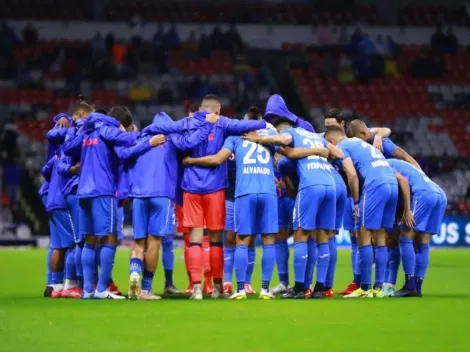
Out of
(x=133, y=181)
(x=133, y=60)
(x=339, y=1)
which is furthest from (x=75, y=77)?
(x=133, y=181)

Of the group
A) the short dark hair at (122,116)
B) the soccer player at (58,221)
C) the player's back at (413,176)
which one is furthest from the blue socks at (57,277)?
the player's back at (413,176)

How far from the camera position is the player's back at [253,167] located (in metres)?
12.4

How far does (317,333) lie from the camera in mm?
8812

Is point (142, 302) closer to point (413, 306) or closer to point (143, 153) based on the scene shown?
point (143, 153)

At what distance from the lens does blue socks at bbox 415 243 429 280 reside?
1301 centimetres

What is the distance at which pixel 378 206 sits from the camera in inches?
502

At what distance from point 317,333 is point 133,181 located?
4.21 meters

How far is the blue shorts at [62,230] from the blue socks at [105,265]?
3.24ft

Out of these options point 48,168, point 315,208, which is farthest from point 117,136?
point 315,208

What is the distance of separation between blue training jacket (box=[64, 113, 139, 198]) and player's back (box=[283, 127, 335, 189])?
1765mm

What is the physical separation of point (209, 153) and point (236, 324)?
3.53m

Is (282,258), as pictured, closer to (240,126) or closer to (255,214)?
(255,214)

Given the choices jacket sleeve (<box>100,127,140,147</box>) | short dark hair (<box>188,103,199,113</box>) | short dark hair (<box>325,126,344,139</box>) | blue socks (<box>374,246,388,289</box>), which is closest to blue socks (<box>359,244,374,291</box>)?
blue socks (<box>374,246,388,289</box>)

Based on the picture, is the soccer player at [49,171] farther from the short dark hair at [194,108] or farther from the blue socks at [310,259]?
the blue socks at [310,259]
